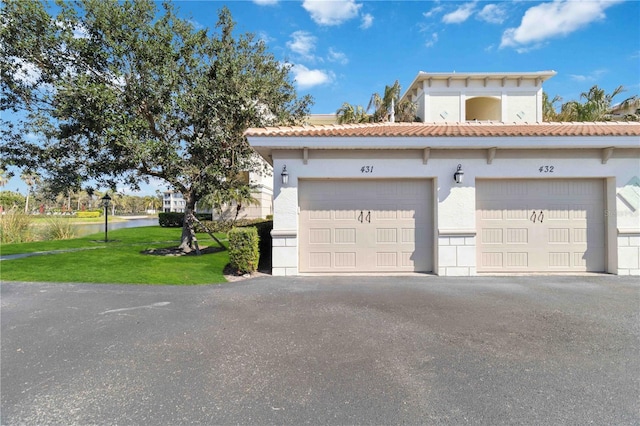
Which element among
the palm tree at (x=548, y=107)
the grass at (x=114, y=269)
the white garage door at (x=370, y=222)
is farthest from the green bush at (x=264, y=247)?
the palm tree at (x=548, y=107)

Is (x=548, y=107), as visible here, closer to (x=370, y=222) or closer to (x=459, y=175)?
(x=459, y=175)

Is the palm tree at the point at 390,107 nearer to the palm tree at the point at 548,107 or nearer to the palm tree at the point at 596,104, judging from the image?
the palm tree at the point at 548,107

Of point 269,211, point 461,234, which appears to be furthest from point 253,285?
point 269,211

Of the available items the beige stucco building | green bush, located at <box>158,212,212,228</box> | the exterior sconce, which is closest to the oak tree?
the beige stucco building

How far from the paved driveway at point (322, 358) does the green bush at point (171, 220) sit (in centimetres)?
1956

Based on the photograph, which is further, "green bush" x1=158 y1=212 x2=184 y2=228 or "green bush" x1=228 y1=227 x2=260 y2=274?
"green bush" x1=158 y1=212 x2=184 y2=228

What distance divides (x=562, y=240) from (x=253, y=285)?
7.68 m

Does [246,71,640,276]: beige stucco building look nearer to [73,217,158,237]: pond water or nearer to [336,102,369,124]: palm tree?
[336,102,369,124]: palm tree

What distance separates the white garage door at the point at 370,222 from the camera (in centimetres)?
780

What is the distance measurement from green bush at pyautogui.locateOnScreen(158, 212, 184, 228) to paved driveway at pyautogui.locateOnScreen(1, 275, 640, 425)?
1956 centimetres

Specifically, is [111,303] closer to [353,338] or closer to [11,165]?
[353,338]

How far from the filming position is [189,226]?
11766 millimetres

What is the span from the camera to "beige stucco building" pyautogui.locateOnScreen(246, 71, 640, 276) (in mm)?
7496

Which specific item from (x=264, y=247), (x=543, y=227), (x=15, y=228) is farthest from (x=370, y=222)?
(x=15, y=228)
